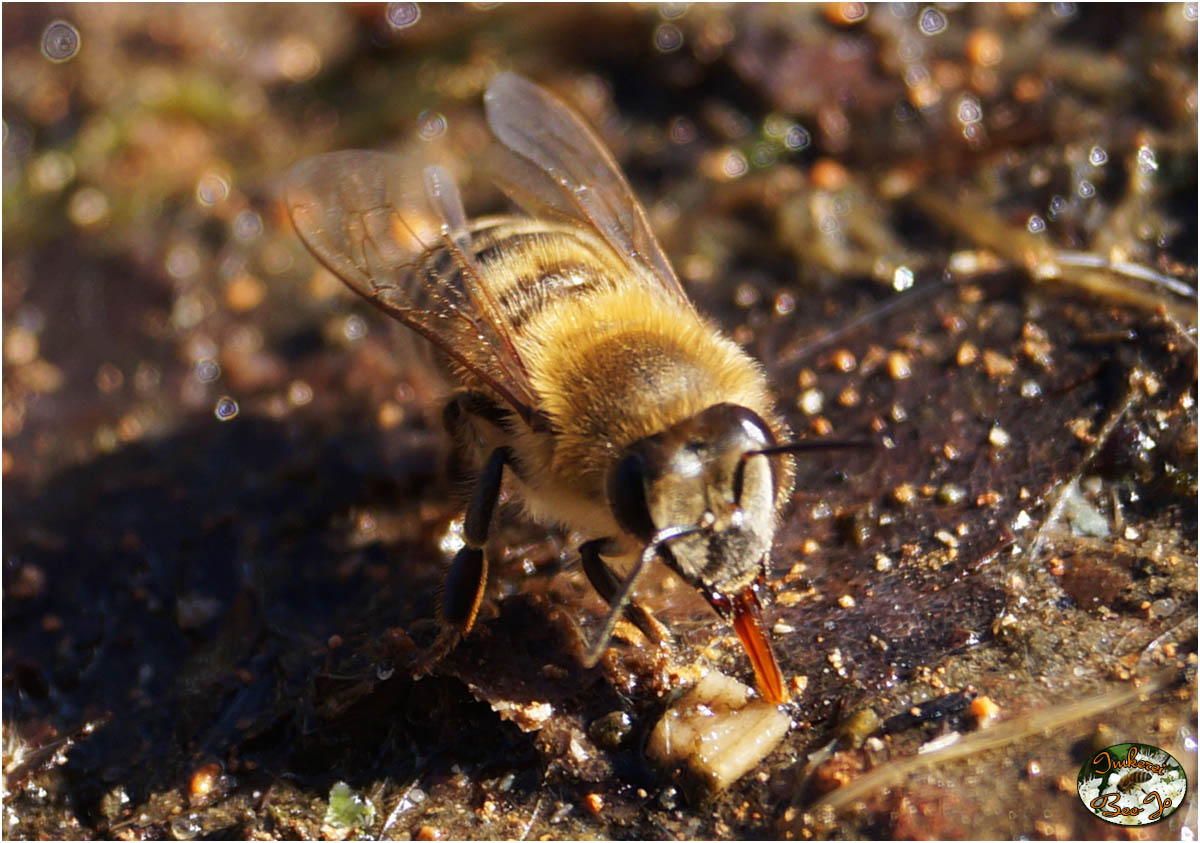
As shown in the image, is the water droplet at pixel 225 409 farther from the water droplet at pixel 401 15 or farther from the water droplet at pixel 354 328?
the water droplet at pixel 401 15

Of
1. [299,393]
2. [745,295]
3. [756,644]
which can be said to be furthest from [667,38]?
[756,644]

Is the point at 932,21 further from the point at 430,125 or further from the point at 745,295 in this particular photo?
the point at 430,125

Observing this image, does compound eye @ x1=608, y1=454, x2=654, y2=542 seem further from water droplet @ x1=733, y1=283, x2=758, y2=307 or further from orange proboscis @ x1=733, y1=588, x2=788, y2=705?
water droplet @ x1=733, y1=283, x2=758, y2=307

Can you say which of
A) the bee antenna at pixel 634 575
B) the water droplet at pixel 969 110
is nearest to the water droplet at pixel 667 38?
the water droplet at pixel 969 110

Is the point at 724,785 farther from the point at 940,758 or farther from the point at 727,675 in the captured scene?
the point at 940,758

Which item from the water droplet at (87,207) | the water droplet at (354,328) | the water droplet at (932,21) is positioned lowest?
the water droplet at (354,328)

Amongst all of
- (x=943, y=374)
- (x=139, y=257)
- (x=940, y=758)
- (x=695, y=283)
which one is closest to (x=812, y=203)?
(x=695, y=283)
